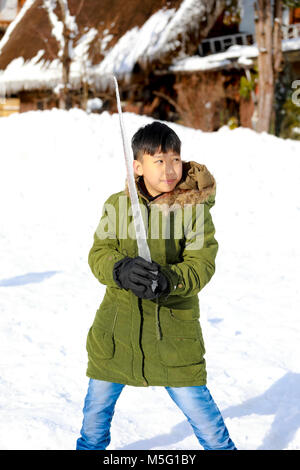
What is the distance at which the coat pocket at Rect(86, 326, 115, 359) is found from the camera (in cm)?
232

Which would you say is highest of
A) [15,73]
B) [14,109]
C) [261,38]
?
[261,38]

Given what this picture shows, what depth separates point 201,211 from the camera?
2.30 metres

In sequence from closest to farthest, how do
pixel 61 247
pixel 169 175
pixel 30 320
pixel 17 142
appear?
pixel 169 175, pixel 30 320, pixel 61 247, pixel 17 142

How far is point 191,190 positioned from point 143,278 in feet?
1.47

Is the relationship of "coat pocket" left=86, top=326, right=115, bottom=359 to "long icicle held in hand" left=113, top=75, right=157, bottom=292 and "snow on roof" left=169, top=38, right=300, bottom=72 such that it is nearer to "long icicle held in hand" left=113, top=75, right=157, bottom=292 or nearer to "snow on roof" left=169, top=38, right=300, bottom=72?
"long icicle held in hand" left=113, top=75, right=157, bottom=292

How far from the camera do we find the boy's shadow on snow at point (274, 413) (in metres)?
3.17

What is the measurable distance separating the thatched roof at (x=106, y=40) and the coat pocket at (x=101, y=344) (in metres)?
14.7

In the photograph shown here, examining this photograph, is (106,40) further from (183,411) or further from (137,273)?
(137,273)

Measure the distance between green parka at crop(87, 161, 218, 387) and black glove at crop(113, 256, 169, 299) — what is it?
0.20 m

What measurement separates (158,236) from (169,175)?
227 millimetres

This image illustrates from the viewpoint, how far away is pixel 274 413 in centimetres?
351

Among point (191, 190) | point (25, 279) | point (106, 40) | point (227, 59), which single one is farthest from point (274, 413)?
point (106, 40)

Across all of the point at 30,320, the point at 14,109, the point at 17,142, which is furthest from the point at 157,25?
the point at 30,320
